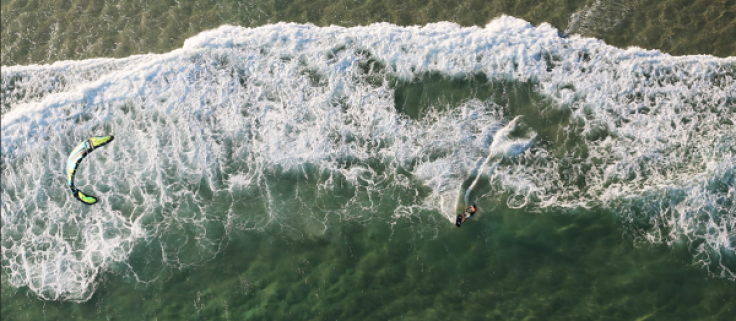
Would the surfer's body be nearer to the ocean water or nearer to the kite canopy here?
the ocean water

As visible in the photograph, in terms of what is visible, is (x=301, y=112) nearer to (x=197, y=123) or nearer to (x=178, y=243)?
(x=197, y=123)

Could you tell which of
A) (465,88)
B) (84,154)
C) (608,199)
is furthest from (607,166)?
(84,154)

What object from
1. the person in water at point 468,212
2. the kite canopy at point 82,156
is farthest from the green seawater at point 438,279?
the kite canopy at point 82,156

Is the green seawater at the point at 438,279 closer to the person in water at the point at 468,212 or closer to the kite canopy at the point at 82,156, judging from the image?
the person in water at the point at 468,212

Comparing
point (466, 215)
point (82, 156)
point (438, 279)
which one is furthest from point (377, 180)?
point (82, 156)

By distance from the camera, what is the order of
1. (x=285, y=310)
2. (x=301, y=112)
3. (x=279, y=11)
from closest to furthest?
(x=285, y=310)
(x=301, y=112)
(x=279, y=11)
